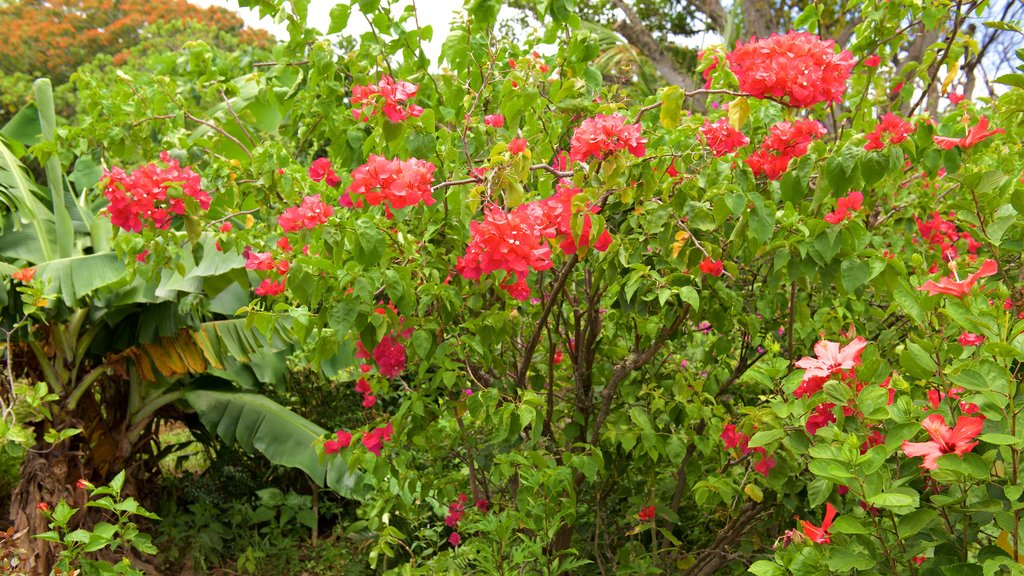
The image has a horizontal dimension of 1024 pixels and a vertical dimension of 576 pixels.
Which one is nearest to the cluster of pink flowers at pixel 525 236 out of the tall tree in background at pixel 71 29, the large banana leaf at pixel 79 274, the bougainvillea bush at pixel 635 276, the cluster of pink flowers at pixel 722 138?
the bougainvillea bush at pixel 635 276

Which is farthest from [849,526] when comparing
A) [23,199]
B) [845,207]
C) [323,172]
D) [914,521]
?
[23,199]

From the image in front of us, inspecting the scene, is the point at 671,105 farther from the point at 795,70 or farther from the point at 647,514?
the point at 647,514

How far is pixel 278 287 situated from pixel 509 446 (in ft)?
3.06

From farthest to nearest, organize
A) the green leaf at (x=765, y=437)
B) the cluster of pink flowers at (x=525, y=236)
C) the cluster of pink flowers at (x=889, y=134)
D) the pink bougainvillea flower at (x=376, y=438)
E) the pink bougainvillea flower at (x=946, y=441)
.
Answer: the pink bougainvillea flower at (x=376, y=438)
the cluster of pink flowers at (x=889, y=134)
the cluster of pink flowers at (x=525, y=236)
the green leaf at (x=765, y=437)
the pink bougainvillea flower at (x=946, y=441)

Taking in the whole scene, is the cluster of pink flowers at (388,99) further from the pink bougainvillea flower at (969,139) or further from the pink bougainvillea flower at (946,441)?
the pink bougainvillea flower at (946,441)

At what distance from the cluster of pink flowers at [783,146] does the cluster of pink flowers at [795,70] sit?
149mm

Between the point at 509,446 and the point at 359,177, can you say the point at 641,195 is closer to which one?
the point at 359,177

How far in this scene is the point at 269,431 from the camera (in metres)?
4.57

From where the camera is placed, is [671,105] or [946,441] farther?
[671,105]

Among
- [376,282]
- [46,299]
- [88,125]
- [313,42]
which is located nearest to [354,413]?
[46,299]

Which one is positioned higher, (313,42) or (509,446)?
(313,42)

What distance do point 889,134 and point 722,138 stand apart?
0.39 metres

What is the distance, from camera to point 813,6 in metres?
2.54

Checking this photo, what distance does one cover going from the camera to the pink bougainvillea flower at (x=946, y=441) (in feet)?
4.42
